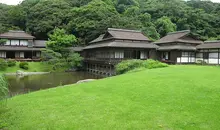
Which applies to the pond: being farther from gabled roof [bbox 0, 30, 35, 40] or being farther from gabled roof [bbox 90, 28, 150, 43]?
gabled roof [bbox 0, 30, 35, 40]

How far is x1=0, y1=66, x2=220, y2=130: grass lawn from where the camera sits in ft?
24.7

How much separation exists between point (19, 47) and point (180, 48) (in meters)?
33.8

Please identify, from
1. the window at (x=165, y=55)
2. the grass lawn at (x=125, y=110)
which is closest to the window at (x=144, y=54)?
the window at (x=165, y=55)

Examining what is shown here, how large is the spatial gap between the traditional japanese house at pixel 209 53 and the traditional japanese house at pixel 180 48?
115 centimetres

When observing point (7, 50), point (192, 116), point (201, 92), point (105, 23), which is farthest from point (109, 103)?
point (105, 23)

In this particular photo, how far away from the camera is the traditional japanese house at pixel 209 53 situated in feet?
112

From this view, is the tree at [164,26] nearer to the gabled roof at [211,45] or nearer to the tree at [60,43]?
the gabled roof at [211,45]

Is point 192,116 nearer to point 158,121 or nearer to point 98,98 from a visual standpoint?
point 158,121

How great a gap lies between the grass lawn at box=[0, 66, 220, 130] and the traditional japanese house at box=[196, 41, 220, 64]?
23817mm

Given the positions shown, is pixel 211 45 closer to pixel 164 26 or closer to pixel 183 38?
pixel 183 38

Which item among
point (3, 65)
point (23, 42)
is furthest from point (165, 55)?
point (23, 42)

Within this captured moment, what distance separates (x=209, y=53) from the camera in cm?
3572

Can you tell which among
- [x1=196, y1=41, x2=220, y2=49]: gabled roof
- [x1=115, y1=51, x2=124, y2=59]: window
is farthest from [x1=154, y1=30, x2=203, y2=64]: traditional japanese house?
[x1=115, y1=51, x2=124, y2=59]: window

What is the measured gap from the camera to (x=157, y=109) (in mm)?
9070
